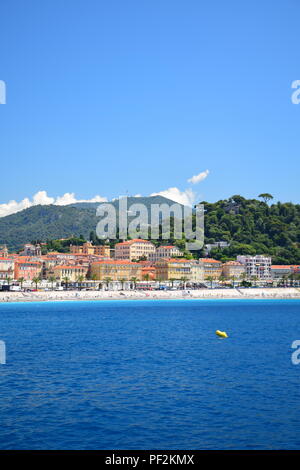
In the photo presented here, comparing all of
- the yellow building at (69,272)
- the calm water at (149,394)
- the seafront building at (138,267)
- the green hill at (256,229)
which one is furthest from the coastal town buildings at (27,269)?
the calm water at (149,394)

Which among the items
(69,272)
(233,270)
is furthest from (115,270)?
(233,270)

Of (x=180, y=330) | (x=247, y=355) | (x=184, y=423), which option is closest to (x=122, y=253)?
(x=180, y=330)

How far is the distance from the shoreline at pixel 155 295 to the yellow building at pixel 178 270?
53.7ft

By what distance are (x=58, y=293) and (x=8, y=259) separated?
38.9 meters

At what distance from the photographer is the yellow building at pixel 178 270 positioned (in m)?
125

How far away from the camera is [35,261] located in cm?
12850

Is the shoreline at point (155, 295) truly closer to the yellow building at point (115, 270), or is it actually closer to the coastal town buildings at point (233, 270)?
the coastal town buildings at point (233, 270)

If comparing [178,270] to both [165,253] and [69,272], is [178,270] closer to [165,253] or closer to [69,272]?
[165,253]

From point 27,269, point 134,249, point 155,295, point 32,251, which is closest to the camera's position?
point 155,295

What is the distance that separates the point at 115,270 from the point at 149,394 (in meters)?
106

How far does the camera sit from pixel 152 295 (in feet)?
335

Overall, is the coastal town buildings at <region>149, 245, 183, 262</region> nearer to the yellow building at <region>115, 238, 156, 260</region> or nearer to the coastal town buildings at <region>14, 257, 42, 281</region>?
the yellow building at <region>115, 238, 156, 260</region>

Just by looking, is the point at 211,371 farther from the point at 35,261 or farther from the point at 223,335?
the point at 35,261

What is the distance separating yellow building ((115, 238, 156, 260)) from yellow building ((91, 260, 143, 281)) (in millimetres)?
12718
